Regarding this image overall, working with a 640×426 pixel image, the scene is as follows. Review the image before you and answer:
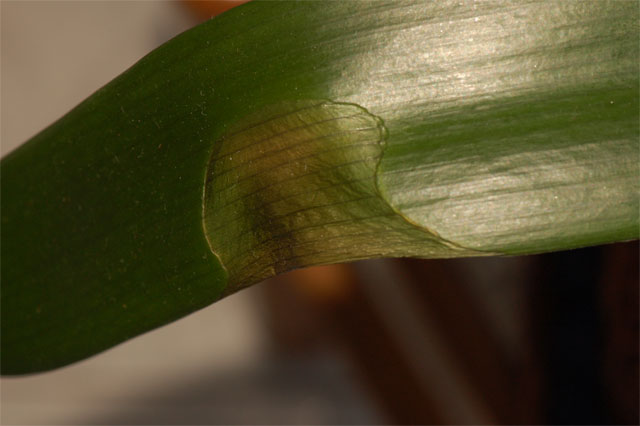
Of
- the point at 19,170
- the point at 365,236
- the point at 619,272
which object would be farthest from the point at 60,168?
the point at 619,272

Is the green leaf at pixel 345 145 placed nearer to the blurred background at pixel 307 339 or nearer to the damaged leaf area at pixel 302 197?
the damaged leaf area at pixel 302 197

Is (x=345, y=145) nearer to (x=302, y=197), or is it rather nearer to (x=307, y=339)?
(x=302, y=197)

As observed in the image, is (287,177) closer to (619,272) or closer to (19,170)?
(19,170)

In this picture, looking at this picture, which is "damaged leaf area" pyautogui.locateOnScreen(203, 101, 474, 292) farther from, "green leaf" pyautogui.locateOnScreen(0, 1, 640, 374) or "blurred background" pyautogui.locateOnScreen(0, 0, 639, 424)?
"blurred background" pyautogui.locateOnScreen(0, 0, 639, 424)

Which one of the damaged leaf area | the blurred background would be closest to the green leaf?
the damaged leaf area

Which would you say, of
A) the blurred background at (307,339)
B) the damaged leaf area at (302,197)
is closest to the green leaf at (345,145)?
the damaged leaf area at (302,197)
